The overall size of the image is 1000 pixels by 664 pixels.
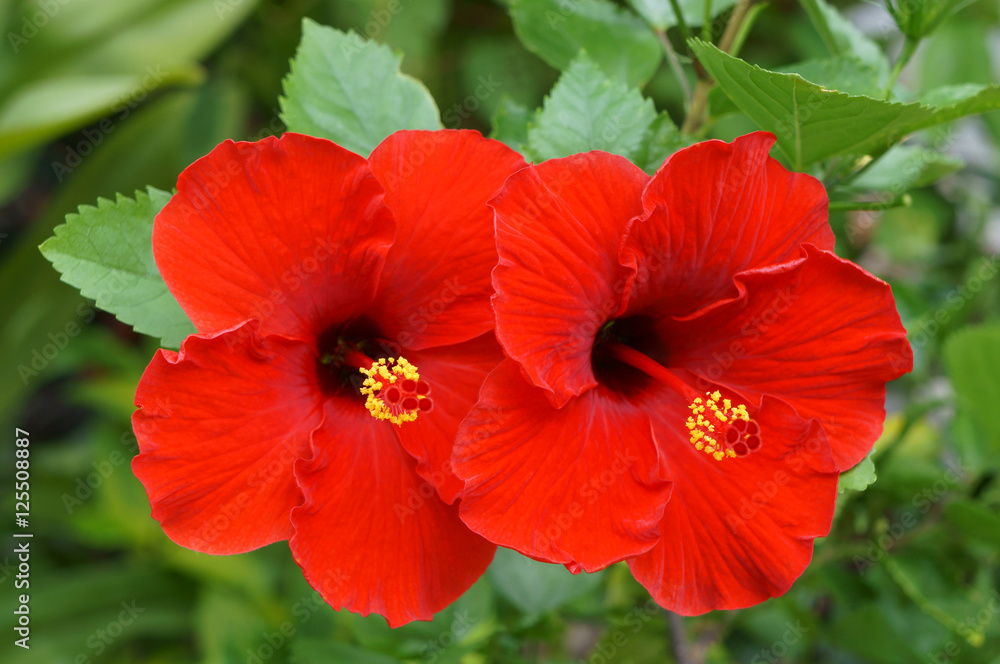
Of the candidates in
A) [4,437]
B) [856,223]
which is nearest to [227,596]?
[4,437]

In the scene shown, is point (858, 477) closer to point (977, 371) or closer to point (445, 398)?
point (445, 398)

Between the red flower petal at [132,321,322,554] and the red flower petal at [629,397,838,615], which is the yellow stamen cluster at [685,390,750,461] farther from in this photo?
the red flower petal at [132,321,322,554]

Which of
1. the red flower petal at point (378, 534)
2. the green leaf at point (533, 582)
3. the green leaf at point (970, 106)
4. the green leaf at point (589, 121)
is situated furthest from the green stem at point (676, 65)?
the green leaf at point (533, 582)

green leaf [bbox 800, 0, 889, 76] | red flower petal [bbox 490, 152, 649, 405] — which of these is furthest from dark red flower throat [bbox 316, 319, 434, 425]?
green leaf [bbox 800, 0, 889, 76]

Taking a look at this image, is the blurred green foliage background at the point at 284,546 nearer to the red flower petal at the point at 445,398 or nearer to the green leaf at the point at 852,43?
the green leaf at the point at 852,43

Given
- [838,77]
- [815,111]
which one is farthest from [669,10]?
[815,111]

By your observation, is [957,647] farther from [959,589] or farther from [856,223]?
[856,223]

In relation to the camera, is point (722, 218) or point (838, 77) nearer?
point (722, 218)
